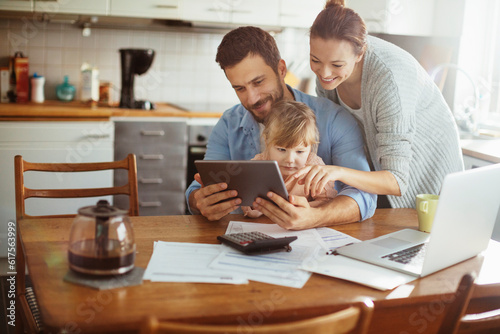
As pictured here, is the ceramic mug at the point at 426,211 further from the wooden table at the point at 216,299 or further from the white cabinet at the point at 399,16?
the white cabinet at the point at 399,16

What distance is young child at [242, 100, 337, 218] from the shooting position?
183 centimetres

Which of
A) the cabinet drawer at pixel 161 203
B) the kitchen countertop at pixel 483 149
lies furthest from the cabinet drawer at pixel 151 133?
the kitchen countertop at pixel 483 149

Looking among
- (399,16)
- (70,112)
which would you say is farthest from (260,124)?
(399,16)

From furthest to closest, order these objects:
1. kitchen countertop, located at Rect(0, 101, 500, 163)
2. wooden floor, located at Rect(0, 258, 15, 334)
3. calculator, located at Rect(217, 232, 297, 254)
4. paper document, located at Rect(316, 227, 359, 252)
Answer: kitchen countertop, located at Rect(0, 101, 500, 163)
wooden floor, located at Rect(0, 258, 15, 334)
paper document, located at Rect(316, 227, 359, 252)
calculator, located at Rect(217, 232, 297, 254)

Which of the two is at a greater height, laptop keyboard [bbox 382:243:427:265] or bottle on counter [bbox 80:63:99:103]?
bottle on counter [bbox 80:63:99:103]

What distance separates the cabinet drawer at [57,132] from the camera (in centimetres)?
306

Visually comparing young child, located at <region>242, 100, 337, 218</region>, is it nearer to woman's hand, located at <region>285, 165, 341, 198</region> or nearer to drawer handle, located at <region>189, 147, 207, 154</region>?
woman's hand, located at <region>285, 165, 341, 198</region>

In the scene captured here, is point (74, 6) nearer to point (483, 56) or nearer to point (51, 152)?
point (51, 152)

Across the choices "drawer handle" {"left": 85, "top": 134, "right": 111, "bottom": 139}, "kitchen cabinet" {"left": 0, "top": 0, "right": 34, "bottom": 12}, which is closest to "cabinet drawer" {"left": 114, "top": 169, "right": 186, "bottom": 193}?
"drawer handle" {"left": 85, "top": 134, "right": 111, "bottom": 139}

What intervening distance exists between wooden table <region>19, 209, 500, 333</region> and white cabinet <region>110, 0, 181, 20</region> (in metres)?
2.28

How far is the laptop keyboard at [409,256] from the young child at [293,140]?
0.40 meters

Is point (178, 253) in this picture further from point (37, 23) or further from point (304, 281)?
point (37, 23)

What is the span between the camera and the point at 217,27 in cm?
379

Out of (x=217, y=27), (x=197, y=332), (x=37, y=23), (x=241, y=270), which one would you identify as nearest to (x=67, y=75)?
(x=37, y=23)
